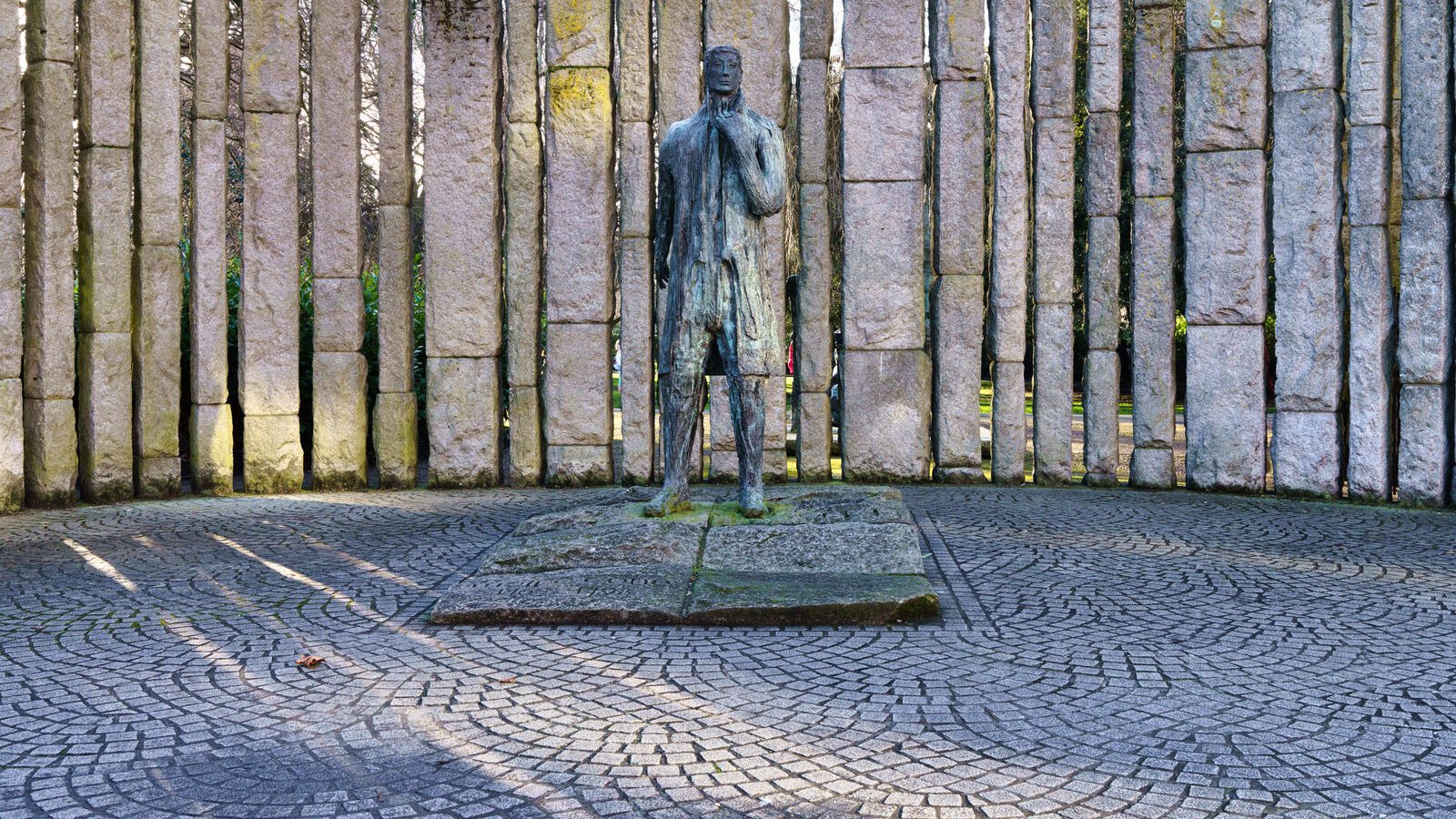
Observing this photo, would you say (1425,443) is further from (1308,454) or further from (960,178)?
(960,178)

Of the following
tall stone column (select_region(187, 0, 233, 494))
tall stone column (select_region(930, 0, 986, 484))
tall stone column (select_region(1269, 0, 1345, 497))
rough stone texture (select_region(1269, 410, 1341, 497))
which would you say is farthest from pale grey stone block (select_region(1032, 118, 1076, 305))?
tall stone column (select_region(187, 0, 233, 494))

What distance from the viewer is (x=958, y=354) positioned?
823 centimetres

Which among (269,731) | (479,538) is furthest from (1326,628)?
(479,538)

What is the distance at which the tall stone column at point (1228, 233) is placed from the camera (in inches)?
310

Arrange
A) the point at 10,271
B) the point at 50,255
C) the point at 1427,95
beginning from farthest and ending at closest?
1. the point at 50,255
2. the point at 10,271
3. the point at 1427,95

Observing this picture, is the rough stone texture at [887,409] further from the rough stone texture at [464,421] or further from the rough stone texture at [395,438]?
the rough stone texture at [395,438]

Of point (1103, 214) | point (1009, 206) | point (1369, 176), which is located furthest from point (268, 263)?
point (1369, 176)

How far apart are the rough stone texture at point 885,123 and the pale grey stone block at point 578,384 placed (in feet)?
7.00

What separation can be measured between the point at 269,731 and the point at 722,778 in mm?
1278

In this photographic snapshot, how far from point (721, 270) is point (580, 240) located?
2.89 meters

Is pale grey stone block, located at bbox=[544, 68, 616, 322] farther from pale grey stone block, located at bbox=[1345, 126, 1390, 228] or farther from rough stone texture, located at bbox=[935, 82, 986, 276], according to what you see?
pale grey stone block, located at bbox=[1345, 126, 1390, 228]

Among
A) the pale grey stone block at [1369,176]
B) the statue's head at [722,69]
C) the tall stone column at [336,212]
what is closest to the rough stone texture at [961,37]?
the pale grey stone block at [1369,176]

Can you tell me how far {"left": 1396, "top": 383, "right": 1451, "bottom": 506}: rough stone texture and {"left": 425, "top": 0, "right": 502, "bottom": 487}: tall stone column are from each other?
6.00 meters

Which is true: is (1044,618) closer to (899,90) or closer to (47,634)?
(47,634)
